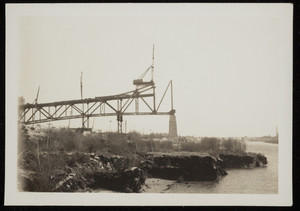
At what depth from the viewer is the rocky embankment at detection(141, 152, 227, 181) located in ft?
13.6

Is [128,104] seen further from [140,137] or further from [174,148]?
[174,148]

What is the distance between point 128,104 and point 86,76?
57 centimetres

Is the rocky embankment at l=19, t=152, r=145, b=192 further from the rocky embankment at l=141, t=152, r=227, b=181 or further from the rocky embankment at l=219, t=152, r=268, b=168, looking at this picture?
the rocky embankment at l=219, t=152, r=268, b=168

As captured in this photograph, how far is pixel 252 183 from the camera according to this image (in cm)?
404

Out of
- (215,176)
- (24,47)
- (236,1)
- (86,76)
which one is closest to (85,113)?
(86,76)

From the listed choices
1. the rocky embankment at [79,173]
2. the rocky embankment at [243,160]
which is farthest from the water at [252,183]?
the rocky embankment at [79,173]

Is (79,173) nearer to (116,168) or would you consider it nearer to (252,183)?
(116,168)

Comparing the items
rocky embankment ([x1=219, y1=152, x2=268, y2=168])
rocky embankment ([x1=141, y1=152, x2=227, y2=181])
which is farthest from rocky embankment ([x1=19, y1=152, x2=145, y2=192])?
rocky embankment ([x1=219, y1=152, x2=268, y2=168])

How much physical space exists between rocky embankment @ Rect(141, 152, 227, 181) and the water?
110 millimetres

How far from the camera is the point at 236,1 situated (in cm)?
403

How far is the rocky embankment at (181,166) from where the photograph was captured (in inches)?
163

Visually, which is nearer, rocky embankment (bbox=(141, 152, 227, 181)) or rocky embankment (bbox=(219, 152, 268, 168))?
rocky embankment (bbox=(219, 152, 268, 168))

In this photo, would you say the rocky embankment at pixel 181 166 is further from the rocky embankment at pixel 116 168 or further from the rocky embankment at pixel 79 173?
Result: the rocky embankment at pixel 79 173

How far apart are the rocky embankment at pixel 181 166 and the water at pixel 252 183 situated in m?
0.11
